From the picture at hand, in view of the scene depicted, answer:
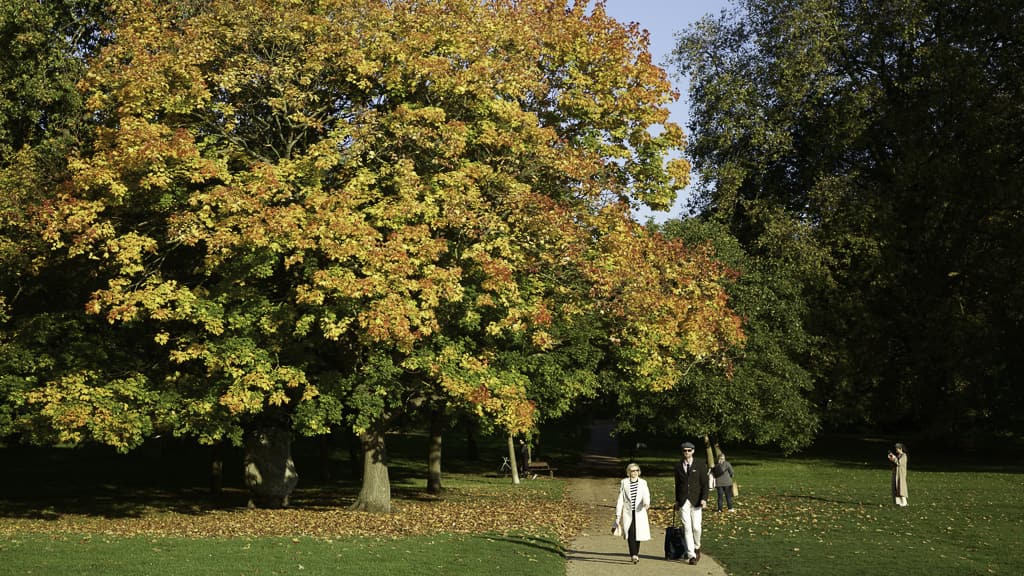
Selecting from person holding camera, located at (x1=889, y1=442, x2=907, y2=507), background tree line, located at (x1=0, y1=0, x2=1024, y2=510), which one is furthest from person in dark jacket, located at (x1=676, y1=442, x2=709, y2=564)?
person holding camera, located at (x1=889, y1=442, x2=907, y2=507)

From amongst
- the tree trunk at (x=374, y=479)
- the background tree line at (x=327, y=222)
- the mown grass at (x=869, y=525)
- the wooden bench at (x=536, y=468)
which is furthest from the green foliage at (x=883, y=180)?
the tree trunk at (x=374, y=479)

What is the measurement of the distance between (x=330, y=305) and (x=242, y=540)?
17.8 ft

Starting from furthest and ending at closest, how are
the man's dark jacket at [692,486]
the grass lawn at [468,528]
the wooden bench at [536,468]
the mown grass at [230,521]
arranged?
the wooden bench at [536,468]
the man's dark jacket at [692,486]
the mown grass at [230,521]
the grass lawn at [468,528]

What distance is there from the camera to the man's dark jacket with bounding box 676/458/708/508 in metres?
17.9

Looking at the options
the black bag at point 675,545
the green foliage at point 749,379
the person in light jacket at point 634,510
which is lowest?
the black bag at point 675,545

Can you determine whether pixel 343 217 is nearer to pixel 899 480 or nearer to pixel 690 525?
pixel 690 525

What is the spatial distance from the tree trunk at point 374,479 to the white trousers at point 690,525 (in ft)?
39.4

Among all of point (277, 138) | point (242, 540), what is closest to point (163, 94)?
point (277, 138)

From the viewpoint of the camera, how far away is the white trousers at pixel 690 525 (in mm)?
17953

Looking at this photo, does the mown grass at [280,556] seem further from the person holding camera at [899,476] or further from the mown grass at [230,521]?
the person holding camera at [899,476]

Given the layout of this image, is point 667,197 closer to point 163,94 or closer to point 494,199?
point 494,199

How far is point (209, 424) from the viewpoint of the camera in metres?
24.8

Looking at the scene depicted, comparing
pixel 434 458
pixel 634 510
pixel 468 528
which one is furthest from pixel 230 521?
pixel 634 510

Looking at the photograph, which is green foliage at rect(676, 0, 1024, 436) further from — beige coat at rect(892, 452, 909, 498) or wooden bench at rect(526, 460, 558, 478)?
beige coat at rect(892, 452, 909, 498)
